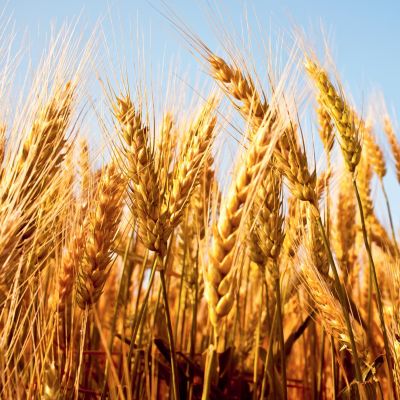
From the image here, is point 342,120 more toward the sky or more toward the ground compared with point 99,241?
more toward the sky

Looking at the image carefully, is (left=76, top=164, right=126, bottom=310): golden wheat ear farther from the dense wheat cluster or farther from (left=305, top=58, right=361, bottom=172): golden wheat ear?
(left=305, top=58, right=361, bottom=172): golden wheat ear

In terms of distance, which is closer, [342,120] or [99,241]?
[99,241]

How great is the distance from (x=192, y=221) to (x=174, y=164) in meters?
0.98

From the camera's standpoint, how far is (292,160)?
1.71 meters

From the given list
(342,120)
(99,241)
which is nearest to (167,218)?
(99,241)

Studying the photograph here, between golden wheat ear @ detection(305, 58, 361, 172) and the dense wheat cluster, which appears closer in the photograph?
the dense wheat cluster

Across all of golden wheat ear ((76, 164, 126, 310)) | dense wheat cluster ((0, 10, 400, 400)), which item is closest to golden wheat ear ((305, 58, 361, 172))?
dense wheat cluster ((0, 10, 400, 400))

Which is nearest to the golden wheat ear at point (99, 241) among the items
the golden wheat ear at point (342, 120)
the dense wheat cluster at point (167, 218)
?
the dense wheat cluster at point (167, 218)

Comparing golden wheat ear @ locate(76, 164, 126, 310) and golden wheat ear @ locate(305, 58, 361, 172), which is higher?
golden wheat ear @ locate(305, 58, 361, 172)

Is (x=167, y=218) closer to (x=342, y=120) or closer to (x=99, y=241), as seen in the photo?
(x=99, y=241)

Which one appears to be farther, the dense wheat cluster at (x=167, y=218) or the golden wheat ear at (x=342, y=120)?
the golden wheat ear at (x=342, y=120)

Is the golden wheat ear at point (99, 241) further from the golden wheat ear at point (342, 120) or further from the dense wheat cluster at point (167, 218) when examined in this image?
the golden wheat ear at point (342, 120)

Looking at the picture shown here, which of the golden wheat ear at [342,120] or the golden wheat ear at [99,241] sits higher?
the golden wheat ear at [342,120]

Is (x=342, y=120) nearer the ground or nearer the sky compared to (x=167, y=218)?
nearer the sky
